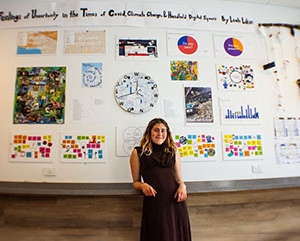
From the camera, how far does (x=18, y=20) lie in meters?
1.97

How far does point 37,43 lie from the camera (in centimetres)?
192

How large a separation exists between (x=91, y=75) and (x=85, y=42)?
37 cm

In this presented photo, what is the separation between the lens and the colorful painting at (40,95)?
1787 millimetres

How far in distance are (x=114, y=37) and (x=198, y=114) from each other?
1.18m

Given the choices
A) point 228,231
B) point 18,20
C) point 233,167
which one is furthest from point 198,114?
point 18,20

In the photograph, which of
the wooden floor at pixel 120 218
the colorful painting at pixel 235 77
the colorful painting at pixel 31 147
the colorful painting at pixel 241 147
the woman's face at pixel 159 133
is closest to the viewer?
the woman's face at pixel 159 133

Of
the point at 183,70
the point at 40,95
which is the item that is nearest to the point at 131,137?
the point at 183,70

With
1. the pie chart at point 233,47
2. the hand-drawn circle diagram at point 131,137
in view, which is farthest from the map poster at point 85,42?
the pie chart at point 233,47

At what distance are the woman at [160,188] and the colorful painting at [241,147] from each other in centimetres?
66

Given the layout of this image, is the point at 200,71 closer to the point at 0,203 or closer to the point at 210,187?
the point at 210,187

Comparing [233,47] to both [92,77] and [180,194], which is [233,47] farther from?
[180,194]

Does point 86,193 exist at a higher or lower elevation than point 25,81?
lower

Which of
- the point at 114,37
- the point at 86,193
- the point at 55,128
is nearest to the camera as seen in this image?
the point at 86,193

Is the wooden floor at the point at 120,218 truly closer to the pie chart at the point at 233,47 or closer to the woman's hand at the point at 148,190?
the woman's hand at the point at 148,190
